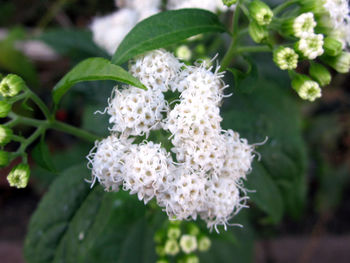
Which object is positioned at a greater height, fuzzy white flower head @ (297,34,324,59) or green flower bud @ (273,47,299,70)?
fuzzy white flower head @ (297,34,324,59)

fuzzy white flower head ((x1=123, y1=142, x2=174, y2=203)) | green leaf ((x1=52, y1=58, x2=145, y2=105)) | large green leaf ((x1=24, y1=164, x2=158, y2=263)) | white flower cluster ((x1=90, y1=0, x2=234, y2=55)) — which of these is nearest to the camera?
green leaf ((x1=52, y1=58, x2=145, y2=105))

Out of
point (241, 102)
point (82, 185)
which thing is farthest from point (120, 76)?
point (241, 102)

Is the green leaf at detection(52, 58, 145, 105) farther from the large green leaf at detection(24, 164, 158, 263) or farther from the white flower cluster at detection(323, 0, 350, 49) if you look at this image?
the white flower cluster at detection(323, 0, 350, 49)

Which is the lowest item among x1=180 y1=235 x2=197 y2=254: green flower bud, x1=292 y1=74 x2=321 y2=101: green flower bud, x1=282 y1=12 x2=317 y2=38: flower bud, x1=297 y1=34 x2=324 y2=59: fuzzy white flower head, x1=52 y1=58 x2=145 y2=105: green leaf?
x1=180 y1=235 x2=197 y2=254: green flower bud

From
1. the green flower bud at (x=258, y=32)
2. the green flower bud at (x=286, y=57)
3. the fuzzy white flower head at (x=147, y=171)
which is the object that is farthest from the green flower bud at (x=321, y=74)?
the fuzzy white flower head at (x=147, y=171)

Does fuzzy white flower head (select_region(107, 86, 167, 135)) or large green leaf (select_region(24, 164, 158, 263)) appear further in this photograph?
large green leaf (select_region(24, 164, 158, 263))

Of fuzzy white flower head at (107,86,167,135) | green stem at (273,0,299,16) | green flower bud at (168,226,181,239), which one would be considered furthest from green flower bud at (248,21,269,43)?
green flower bud at (168,226,181,239)

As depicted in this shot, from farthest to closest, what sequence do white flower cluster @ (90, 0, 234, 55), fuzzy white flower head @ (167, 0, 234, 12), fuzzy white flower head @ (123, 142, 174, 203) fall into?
white flower cluster @ (90, 0, 234, 55), fuzzy white flower head @ (167, 0, 234, 12), fuzzy white flower head @ (123, 142, 174, 203)
